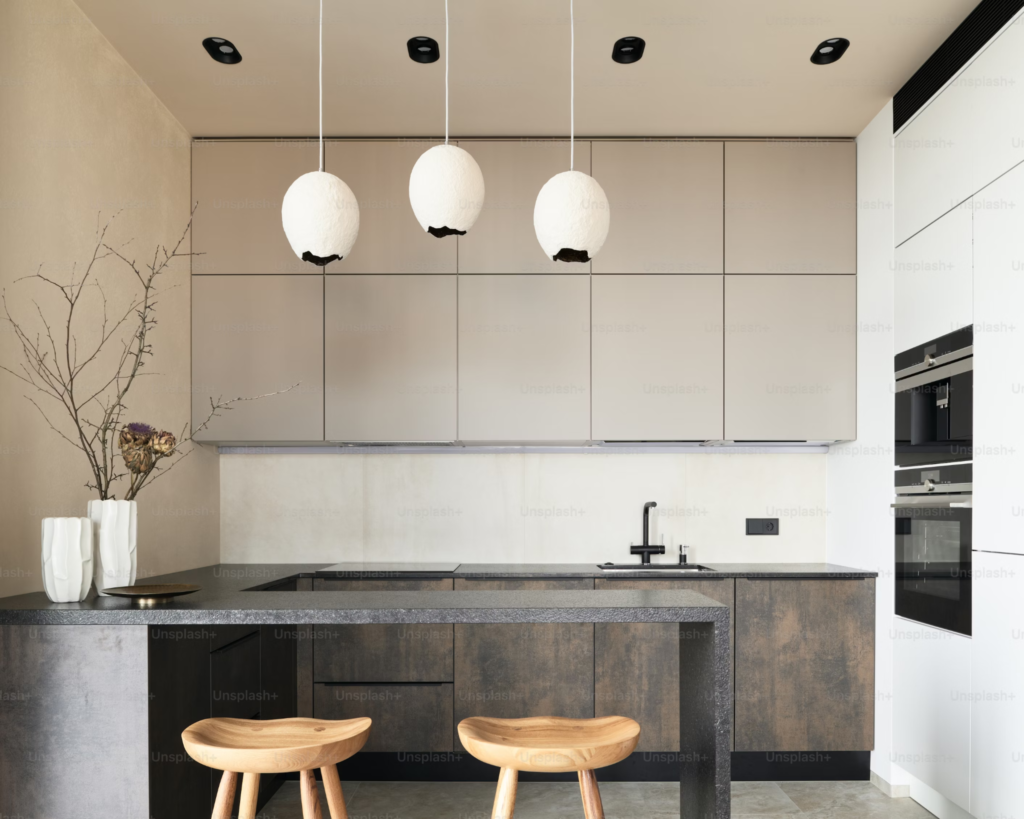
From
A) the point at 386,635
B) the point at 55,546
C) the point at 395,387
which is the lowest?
the point at 386,635

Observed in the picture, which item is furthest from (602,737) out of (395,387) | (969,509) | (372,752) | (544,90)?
(544,90)

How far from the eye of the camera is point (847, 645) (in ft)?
12.3

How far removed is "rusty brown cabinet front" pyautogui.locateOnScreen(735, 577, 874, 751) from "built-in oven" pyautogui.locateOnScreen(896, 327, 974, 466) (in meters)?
0.70

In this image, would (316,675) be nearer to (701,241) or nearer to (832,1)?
(701,241)

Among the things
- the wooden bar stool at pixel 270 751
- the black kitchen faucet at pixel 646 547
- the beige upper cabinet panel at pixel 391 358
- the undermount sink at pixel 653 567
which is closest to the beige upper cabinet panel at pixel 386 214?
the beige upper cabinet panel at pixel 391 358

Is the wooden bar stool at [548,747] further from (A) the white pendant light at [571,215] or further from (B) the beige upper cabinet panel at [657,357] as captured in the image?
(B) the beige upper cabinet panel at [657,357]

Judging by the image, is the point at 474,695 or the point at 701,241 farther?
the point at 701,241

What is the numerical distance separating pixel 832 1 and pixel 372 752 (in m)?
3.38

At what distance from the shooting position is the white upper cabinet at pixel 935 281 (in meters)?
3.05

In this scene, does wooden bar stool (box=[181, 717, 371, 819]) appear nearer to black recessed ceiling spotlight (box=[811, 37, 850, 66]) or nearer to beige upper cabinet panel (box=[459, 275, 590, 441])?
beige upper cabinet panel (box=[459, 275, 590, 441])

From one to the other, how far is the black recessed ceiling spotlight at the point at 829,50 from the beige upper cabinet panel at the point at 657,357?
1036mm

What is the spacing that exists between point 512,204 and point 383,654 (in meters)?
2.09

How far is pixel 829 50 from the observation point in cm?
327

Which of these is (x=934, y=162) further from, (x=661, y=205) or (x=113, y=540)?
(x=113, y=540)
